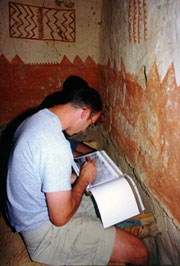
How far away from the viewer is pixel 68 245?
1.26 m

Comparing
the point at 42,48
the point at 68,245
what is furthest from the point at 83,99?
the point at 42,48

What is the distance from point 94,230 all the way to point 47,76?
6.82 ft

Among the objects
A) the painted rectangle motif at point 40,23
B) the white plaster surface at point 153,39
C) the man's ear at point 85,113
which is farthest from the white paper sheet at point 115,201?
the painted rectangle motif at point 40,23

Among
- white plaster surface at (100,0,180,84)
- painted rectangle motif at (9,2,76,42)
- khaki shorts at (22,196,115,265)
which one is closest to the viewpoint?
white plaster surface at (100,0,180,84)

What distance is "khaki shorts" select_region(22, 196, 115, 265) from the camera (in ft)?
4.12

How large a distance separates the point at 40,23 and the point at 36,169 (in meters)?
2.04

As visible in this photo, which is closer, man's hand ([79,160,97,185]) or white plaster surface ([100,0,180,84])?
white plaster surface ([100,0,180,84])

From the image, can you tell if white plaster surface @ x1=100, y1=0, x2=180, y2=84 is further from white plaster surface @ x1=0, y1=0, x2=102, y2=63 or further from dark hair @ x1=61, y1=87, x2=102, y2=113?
white plaster surface @ x1=0, y1=0, x2=102, y2=63

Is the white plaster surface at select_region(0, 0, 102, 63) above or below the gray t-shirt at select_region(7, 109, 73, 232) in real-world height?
above

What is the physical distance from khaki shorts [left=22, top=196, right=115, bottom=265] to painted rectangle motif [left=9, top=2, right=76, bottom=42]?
2.16 metres

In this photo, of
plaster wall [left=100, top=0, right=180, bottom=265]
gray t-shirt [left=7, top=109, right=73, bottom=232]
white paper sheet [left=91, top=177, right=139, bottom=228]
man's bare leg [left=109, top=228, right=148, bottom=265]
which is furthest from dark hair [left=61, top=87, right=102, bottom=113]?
man's bare leg [left=109, top=228, right=148, bottom=265]

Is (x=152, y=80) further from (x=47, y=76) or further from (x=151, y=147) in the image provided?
(x=47, y=76)

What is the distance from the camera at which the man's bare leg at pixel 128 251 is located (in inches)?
50.7

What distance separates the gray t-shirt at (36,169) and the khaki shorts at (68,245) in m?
0.07
